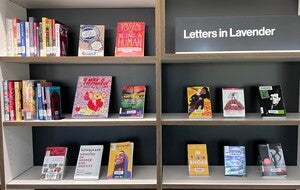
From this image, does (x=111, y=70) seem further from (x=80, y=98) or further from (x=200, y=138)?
(x=200, y=138)

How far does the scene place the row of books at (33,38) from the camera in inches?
71.1

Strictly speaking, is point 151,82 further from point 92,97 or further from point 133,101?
point 92,97

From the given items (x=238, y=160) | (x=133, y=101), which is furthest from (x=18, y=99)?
(x=238, y=160)

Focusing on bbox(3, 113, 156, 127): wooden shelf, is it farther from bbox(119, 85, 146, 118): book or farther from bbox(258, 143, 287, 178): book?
bbox(258, 143, 287, 178): book

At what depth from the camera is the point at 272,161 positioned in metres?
1.93

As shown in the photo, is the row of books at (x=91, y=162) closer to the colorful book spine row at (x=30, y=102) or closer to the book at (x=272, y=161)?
the colorful book spine row at (x=30, y=102)

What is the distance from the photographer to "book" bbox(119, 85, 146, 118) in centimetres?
193

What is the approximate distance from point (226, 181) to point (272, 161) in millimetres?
363

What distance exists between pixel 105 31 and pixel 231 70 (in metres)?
0.95

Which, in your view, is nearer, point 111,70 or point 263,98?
point 263,98

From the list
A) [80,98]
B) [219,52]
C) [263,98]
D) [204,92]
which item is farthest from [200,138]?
[80,98]

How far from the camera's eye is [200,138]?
2143 mm

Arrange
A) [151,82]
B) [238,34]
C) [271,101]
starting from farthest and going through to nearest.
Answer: [151,82]
[271,101]
[238,34]

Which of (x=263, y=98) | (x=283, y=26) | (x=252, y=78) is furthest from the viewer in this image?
(x=252, y=78)
